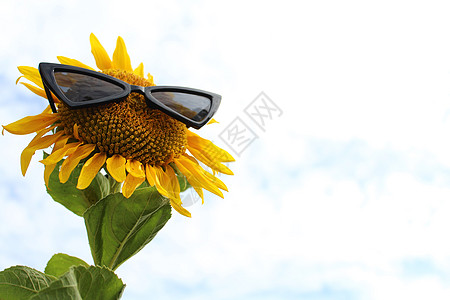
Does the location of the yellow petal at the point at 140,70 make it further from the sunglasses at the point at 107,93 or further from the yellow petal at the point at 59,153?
the yellow petal at the point at 59,153

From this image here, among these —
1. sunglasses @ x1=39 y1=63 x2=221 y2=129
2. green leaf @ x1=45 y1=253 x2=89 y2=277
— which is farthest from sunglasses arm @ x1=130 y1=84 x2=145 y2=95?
green leaf @ x1=45 y1=253 x2=89 y2=277

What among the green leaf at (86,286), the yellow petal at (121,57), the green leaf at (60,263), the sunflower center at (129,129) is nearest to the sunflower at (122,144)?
the sunflower center at (129,129)

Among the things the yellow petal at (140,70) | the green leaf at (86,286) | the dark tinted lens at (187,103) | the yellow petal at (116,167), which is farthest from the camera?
the yellow petal at (140,70)

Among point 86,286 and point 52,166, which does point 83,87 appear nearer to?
point 52,166

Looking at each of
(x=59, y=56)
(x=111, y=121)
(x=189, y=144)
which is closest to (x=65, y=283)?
(x=111, y=121)

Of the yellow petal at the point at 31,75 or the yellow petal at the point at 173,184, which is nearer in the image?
the yellow petal at the point at 173,184

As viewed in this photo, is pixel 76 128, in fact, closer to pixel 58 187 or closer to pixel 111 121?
pixel 111 121
